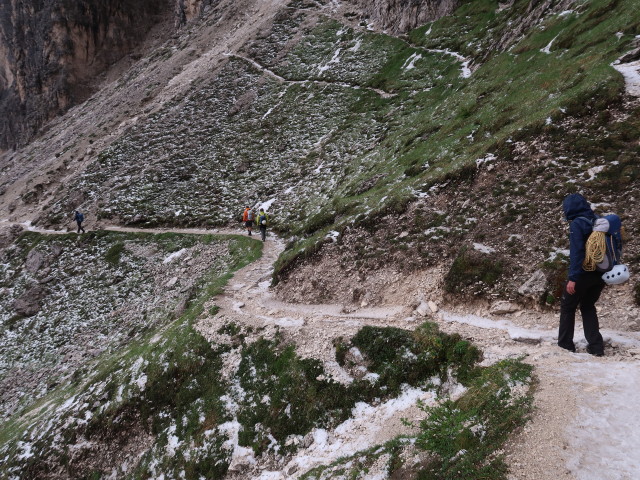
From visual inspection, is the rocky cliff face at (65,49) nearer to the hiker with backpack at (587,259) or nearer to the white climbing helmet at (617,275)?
the hiker with backpack at (587,259)

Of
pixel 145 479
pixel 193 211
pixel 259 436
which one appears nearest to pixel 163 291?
pixel 193 211

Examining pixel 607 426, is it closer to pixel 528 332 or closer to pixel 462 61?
pixel 528 332

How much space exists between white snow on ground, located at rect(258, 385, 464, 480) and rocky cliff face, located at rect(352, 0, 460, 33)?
51.7 m

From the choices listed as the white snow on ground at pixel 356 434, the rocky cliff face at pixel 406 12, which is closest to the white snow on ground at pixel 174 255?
the white snow on ground at pixel 356 434

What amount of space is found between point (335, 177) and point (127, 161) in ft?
98.7

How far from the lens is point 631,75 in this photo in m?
14.0

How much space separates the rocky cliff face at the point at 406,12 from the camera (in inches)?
1861

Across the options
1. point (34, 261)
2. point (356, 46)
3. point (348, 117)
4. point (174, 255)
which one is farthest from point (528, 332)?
point (356, 46)

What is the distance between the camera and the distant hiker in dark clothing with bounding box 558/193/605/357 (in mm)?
6832

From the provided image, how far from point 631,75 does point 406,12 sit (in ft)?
146

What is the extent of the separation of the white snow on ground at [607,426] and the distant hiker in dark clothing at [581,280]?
874mm

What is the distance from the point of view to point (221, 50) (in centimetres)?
6197

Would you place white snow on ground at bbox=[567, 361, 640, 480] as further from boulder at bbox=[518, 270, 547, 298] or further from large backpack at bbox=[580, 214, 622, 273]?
boulder at bbox=[518, 270, 547, 298]

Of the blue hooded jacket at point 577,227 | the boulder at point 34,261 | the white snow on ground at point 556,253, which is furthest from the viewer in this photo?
the boulder at point 34,261
